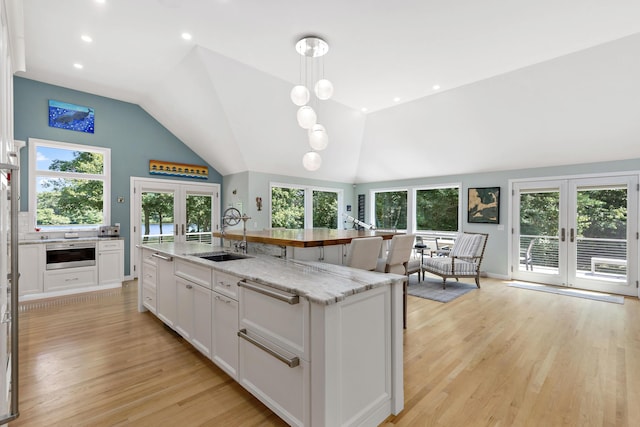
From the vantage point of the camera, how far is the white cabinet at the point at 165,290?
2.98 metres

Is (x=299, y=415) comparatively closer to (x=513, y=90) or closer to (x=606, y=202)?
(x=513, y=90)

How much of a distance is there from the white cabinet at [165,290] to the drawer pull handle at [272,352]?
133cm

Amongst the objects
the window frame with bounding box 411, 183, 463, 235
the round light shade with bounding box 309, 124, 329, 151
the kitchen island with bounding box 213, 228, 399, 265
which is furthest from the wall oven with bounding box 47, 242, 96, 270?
the window frame with bounding box 411, 183, 463, 235

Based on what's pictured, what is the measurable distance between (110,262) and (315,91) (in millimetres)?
4659

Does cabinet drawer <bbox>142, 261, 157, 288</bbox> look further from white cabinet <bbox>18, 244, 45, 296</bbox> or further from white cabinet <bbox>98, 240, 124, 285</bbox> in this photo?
white cabinet <bbox>18, 244, 45, 296</bbox>

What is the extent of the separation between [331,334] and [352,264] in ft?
4.85

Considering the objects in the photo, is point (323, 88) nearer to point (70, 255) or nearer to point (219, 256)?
point (219, 256)

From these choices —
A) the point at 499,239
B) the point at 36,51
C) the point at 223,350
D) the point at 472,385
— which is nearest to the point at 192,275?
the point at 223,350

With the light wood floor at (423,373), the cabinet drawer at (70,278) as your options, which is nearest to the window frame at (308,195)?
the cabinet drawer at (70,278)

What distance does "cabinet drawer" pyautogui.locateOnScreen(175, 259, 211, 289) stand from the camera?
95.2 inches

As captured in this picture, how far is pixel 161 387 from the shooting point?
7.22 feet

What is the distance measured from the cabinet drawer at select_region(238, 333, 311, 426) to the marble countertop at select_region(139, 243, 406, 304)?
376mm

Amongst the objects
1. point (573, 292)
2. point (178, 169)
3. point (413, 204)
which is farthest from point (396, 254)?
point (178, 169)

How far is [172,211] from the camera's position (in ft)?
21.1
